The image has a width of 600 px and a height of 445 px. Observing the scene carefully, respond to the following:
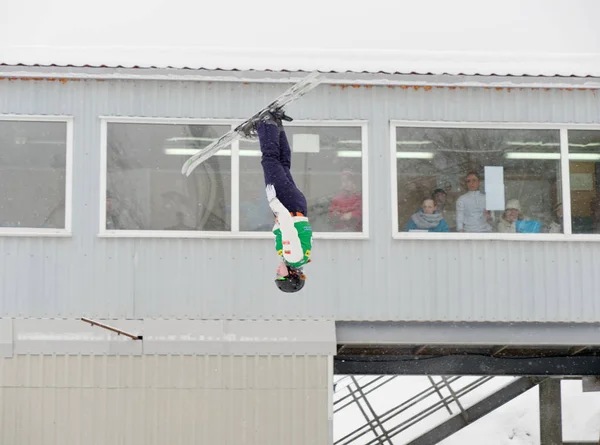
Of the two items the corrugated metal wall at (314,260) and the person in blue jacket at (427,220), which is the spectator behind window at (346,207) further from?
the person in blue jacket at (427,220)

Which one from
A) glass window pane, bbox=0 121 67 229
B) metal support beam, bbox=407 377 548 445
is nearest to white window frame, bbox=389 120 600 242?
glass window pane, bbox=0 121 67 229

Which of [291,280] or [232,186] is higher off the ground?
[232,186]

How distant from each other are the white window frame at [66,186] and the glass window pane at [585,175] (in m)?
5.55

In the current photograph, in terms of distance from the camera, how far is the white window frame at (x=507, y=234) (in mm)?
11805

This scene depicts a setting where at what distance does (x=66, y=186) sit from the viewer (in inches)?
460

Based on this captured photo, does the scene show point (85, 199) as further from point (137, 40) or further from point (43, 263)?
point (137, 40)

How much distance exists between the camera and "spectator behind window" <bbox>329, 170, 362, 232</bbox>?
11797 mm

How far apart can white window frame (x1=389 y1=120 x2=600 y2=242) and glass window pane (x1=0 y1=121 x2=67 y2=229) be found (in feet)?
11.8

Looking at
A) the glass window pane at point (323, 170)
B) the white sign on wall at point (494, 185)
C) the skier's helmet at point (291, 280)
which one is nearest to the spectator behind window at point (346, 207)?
the glass window pane at point (323, 170)

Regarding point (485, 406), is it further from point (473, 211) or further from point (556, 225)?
point (473, 211)

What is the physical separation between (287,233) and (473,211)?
14.2 feet

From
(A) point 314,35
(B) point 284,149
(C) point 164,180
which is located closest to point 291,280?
(B) point 284,149

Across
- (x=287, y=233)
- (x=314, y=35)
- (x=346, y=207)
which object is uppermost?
(x=314, y=35)

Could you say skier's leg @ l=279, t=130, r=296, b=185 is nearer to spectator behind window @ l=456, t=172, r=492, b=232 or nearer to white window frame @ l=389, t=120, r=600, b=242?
white window frame @ l=389, t=120, r=600, b=242
